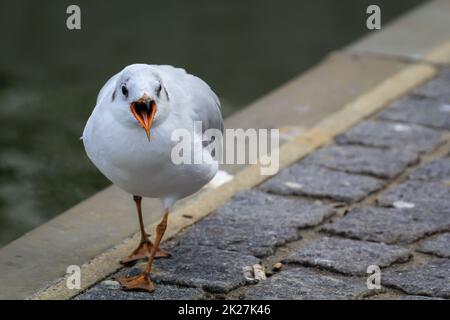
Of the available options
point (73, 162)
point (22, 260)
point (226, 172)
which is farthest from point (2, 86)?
point (22, 260)

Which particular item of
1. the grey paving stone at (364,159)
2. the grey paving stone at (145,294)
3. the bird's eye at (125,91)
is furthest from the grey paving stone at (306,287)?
the grey paving stone at (364,159)

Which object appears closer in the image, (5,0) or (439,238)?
(439,238)

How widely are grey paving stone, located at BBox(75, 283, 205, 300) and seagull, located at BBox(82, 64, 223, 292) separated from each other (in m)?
0.04

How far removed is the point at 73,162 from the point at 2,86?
4.08 ft

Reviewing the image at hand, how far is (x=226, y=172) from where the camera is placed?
5430 millimetres

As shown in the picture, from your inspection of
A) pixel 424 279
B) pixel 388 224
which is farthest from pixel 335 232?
pixel 424 279

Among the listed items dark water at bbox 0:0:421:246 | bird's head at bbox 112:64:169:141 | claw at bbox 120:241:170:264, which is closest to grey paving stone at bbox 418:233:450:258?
claw at bbox 120:241:170:264

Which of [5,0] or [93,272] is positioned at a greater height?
[5,0]

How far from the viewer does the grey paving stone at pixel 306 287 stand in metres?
4.12

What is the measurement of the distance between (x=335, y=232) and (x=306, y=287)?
60 centimetres

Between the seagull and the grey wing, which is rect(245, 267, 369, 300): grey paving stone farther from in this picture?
the grey wing

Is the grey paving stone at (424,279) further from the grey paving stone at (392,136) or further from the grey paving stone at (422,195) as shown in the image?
the grey paving stone at (392,136)

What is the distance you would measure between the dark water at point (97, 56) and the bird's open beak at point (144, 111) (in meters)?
1.87
